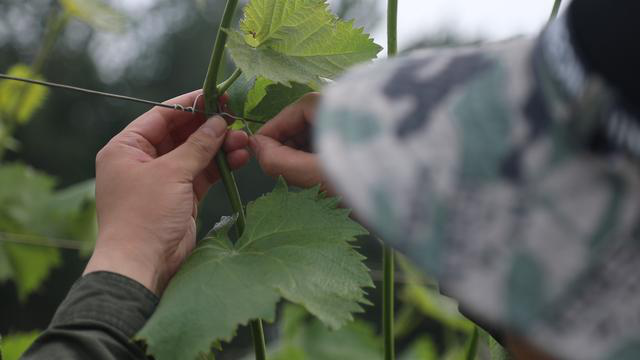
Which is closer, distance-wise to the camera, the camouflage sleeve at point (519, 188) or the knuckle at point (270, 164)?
the camouflage sleeve at point (519, 188)

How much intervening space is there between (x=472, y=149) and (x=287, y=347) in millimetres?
1096

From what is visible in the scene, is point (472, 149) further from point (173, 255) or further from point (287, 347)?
point (287, 347)

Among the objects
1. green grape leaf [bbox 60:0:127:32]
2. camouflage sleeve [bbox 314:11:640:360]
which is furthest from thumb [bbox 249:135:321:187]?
green grape leaf [bbox 60:0:127:32]

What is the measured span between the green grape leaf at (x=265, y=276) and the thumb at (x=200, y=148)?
5 cm

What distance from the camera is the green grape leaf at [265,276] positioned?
533 millimetres

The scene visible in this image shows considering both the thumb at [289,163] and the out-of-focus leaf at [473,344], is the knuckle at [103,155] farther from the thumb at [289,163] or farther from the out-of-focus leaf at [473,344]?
the out-of-focus leaf at [473,344]


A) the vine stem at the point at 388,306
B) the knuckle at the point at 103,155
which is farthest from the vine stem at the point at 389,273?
the knuckle at the point at 103,155

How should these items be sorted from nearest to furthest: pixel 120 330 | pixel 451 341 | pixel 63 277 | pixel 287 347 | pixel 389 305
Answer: pixel 120 330 → pixel 389 305 → pixel 287 347 → pixel 451 341 → pixel 63 277

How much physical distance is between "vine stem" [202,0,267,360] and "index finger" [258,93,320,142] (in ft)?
0.13

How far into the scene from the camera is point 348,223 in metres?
0.59

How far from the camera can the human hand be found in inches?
22.8

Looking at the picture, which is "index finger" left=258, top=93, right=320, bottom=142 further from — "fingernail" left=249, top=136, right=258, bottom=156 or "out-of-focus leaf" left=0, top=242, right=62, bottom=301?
"out-of-focus leaf" left=0, top=242, right=62, bottom=301

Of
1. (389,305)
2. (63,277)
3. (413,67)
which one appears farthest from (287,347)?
(63,277)

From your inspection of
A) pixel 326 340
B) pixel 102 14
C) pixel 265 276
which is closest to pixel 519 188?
pixel 265 276
